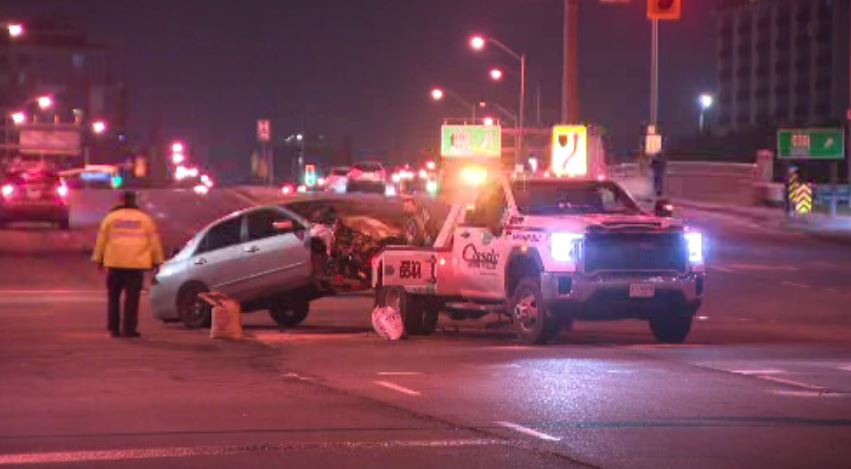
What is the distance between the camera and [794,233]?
165ft

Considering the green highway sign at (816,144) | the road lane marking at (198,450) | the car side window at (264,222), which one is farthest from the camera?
the green highway sign at (816,144)

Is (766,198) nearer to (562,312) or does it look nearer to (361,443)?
(562,312)

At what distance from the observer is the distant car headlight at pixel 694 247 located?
714 inches

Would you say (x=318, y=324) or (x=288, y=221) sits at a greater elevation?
(x=288, y=221)

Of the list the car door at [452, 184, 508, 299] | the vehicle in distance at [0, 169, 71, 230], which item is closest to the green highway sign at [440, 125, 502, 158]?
the vehicle in distance at [0, 169, 71, 230]

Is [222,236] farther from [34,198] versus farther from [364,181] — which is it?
[364,181]

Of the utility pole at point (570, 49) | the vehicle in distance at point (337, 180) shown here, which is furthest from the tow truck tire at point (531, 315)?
the vehicle in distance at point (337, 180)

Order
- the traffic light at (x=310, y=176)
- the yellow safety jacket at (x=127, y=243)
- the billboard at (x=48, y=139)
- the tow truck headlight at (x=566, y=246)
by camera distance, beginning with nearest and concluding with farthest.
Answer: the tow truck headlight at (x=566, y=246), the yellow safety jacket at (x=127, y=243), the traffic light at (x=310, y=176), the billboard at (x=48, y=139)

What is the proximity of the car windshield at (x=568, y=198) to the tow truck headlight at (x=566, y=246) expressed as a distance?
36.5 inches

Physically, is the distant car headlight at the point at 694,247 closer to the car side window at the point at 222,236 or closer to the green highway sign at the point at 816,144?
the car side window at the point at 222,236

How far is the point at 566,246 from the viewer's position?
17594 mm

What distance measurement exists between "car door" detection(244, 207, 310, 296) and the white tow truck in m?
1.14

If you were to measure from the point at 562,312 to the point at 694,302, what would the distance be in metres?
1.63

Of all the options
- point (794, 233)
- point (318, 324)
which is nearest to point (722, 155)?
point (794, 233)
